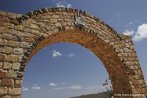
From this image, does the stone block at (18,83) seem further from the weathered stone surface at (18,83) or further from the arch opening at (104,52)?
the arch opening at (104,52)

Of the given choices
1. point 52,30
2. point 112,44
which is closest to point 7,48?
point 52,30

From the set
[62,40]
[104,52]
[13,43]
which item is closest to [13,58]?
[13,43]

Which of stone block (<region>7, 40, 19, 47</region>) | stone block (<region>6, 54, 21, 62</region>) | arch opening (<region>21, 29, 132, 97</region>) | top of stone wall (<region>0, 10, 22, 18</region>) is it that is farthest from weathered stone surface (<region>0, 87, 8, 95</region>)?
arch opening (<region>21, 29, 132, 97</region>)

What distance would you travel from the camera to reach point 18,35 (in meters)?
4.75

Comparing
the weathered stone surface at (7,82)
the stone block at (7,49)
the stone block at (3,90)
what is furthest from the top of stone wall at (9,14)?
the stone block at (3,90)

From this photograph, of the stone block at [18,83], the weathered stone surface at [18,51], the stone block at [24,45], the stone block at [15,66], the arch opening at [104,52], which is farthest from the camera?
the arch opening at [104,52]

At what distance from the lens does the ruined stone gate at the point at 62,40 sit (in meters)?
4.37

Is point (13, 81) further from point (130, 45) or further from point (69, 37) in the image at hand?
point (130, 45)

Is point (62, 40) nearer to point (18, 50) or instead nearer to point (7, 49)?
point (18, 50)

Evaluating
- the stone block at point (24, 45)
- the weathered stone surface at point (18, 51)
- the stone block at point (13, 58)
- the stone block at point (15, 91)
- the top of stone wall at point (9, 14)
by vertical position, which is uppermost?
the top of stone wall at point (9, 14)

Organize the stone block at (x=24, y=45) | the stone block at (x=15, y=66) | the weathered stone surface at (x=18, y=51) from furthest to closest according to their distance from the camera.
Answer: the stone block at (x=24, y=45) < the weathered stone surface at (x=18, y=51) < the stone block at (x=15, y=66)

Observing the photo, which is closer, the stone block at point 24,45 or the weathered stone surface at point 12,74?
the weathered stone surface at point 12,74

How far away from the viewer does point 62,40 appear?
628cm

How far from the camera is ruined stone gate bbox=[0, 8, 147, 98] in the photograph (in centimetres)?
437
